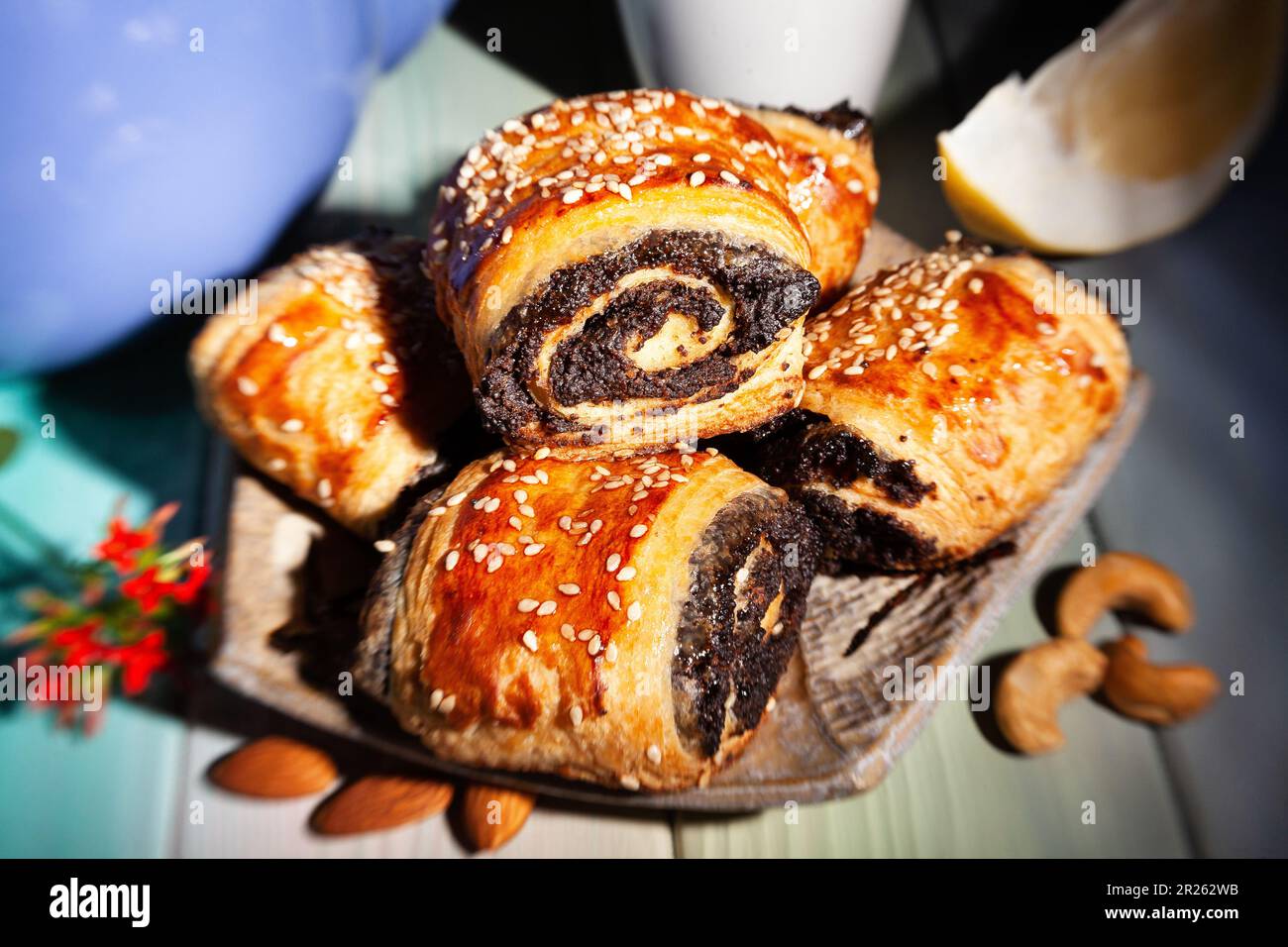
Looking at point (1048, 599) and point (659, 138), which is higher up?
point (659, 138)

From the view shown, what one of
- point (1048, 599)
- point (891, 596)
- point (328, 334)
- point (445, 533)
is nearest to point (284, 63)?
point (328, 334)

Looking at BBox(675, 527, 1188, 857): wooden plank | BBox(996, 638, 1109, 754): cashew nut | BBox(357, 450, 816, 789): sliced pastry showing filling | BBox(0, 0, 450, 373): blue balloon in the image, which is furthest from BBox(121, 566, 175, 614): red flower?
BBox(996, 638, 1109, 754): cashew nut

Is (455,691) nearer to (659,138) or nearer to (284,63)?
(659,138)

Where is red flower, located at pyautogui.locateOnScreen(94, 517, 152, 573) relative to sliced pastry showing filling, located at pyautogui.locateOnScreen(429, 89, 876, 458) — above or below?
below

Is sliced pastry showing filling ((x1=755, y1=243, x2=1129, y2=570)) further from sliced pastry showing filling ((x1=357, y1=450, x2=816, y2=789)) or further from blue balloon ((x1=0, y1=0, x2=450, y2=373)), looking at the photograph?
blue balloon ((x1=0, y1=0, x2=450, y2=373))

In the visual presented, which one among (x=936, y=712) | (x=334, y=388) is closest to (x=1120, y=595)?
(x=936, y=712)
